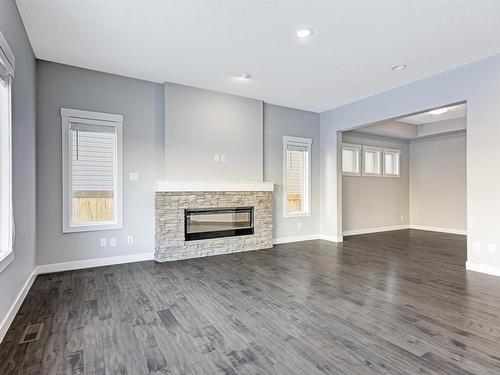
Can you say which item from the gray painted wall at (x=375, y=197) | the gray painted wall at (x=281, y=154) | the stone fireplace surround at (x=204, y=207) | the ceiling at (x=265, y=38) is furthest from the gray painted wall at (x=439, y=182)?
the stone fireplace surround at (x=204, y=207)

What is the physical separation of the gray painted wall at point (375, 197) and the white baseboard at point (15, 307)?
6264 mm

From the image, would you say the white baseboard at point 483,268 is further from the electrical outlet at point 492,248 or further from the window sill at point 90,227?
the window sill at point 90,227

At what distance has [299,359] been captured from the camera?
6.34 ft

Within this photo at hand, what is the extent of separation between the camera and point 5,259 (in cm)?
228

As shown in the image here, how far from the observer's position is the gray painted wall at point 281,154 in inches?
235

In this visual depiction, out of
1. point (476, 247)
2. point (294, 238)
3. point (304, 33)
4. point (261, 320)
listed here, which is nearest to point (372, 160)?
point (294, 238)

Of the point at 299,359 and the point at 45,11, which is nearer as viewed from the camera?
the point at 299,359

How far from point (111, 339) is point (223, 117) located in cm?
403

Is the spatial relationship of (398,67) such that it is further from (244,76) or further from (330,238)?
(330,238)

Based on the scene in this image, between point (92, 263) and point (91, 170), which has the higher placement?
point (91, 170)

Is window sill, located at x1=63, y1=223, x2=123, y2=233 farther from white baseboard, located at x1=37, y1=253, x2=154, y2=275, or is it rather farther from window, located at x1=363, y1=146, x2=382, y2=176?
window, located at x1=363, y1=146, x2=382, y2=176

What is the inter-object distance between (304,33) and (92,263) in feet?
14.1

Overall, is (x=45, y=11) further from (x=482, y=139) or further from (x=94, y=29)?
(x=482, y=139)

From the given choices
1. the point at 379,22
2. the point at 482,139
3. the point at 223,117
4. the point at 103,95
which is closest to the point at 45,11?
the point at 103,95
